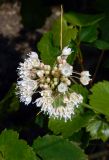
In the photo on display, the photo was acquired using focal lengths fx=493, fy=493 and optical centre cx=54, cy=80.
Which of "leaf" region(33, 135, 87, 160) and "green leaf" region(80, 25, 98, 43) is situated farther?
"green leaf" region(80, 25, 98, 43)

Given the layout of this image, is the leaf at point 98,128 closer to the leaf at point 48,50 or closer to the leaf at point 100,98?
the leaf at point 100,98

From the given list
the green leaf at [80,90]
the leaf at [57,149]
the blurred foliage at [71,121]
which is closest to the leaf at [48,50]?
the blurred foliage at [71,121]

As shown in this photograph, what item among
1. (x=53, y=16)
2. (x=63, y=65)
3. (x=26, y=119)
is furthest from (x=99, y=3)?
(x=53, y=16)

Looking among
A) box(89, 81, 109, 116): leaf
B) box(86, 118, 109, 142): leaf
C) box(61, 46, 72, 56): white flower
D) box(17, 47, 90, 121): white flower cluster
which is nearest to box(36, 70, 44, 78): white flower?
box(17, 47, 90, 121): white flower cluster

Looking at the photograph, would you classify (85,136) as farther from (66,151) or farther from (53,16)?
(53,16)

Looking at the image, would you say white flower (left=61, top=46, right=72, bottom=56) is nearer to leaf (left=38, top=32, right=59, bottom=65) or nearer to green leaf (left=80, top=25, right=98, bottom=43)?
leaf (left=38, top=32, right=59, bottom=65)

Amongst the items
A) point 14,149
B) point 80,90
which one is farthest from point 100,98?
point 14,149
